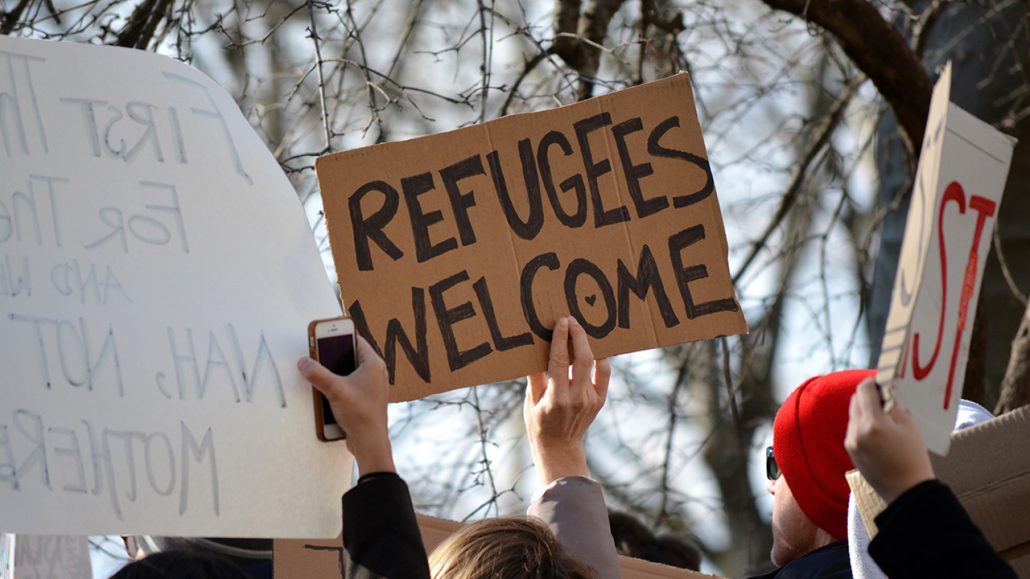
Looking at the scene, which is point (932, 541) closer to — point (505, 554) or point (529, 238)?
point (505, 554)

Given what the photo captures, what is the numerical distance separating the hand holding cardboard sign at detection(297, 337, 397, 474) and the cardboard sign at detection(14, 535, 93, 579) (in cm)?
56

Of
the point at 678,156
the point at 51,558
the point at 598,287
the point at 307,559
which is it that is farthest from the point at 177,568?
the point at 678,156

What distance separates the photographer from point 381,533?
161 cm

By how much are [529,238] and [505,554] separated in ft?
2.14

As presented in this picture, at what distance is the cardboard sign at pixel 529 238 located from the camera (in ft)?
7.20

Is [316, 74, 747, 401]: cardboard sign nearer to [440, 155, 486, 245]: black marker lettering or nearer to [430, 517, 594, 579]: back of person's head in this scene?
[440, 155, 486, 245]: black marker lettering

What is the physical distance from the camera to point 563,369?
2.16m

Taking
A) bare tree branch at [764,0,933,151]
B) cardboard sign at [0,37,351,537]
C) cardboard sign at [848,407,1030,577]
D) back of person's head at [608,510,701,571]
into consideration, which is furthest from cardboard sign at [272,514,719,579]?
bare tree branch at [764,0,933,151]

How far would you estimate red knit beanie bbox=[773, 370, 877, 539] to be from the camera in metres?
2.30

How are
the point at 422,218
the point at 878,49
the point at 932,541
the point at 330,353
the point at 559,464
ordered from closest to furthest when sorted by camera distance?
the point at 932,541, the point at 330,353, the point at 559,464, the point at 422,218, the point at 878,49

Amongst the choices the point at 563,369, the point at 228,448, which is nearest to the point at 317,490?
the point at 228,448

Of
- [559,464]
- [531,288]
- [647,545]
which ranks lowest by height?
[647,545]

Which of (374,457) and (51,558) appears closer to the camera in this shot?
(374,457)

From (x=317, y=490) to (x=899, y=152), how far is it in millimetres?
3805
